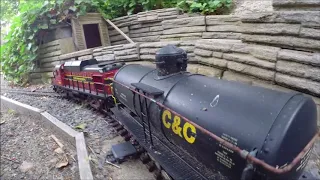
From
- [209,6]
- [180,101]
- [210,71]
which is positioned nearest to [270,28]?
[210,71]

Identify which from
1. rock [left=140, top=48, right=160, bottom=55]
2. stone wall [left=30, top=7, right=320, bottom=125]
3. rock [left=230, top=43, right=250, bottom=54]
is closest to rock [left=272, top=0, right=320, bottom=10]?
stone wall [left=30, top=7, right=320, bottom=125]

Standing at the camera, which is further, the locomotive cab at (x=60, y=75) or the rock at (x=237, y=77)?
the locomotive cab at (x=60, y=75)

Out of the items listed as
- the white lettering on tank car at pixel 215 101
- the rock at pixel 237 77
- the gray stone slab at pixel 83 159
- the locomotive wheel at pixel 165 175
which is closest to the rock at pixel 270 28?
the rock at pixel 237 77

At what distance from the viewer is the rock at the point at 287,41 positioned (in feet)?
16.2

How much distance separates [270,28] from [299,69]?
52.4 inches

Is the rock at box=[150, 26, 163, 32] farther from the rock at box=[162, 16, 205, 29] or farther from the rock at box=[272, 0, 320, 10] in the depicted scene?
the rock at box=[272, 0, 320, 10]

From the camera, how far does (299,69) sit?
16.8 feet

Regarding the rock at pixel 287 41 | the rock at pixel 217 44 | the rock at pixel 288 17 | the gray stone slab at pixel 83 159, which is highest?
the rock at pixel 288 17

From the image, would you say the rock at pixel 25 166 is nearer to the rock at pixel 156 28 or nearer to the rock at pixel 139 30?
the rock at pixel 156 28

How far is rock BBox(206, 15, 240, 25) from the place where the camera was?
26.9ft

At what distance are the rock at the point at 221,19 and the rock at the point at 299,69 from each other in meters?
3.17

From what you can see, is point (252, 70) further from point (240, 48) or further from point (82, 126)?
point (82, 126)

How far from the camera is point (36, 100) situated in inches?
430

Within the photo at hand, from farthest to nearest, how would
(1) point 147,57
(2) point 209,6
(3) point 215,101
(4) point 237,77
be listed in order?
(1) point 147,57
(2) point 209,6
(4) point 237,77
(3) point 215,101
